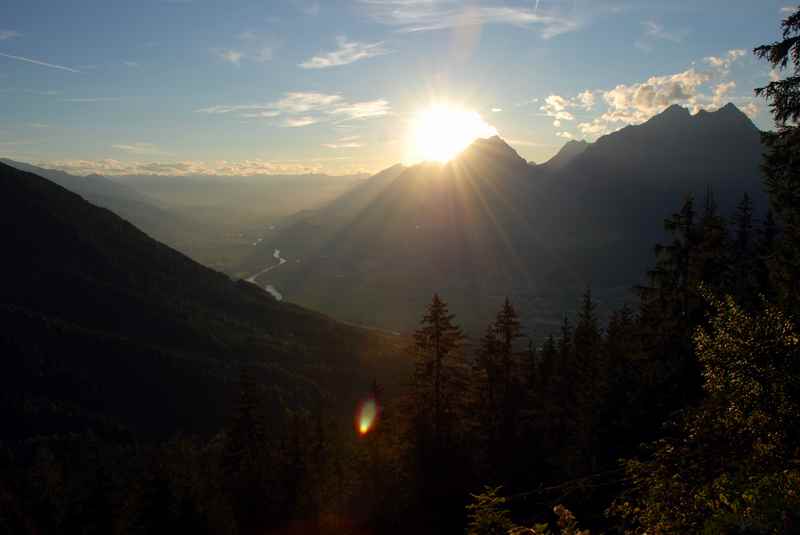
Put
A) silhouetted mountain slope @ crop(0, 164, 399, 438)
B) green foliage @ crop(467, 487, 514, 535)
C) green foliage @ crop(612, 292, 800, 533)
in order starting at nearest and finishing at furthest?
1. green foliage @ crop(612, 292, 800, 533)
2. green foliage @ crop(467, 487, 514, 535)
3. silhouetted mountain slope @ crop(0, 164, 399, 438)

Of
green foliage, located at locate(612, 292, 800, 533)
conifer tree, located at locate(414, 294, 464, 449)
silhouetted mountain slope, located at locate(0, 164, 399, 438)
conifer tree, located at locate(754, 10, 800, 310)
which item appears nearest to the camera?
green foliage, located at locate(612, 292, 800, 533)

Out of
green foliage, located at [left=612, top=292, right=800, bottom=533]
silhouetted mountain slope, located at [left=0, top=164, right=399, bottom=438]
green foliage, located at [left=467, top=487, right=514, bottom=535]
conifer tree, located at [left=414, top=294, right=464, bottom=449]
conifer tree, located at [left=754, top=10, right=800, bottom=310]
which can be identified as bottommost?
silhouetted mountain slope, located at [left=0, top=164, right=399, bottom=438]

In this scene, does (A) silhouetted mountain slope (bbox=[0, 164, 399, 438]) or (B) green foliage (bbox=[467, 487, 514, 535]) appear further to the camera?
(A) silhouetted mountain slope (bbox=[0, 164, 399, 438])

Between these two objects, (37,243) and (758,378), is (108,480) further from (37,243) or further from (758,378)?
(37,243)

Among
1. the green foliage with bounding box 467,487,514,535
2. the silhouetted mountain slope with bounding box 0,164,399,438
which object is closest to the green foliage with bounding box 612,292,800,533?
the green foliage with bounding box 467,487,514,535

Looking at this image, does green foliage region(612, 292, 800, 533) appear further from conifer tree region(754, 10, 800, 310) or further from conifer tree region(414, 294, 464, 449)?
conifer tree region(414, 294, 464, 449)

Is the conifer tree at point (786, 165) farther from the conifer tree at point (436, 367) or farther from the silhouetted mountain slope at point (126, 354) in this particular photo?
the silhouetted mountain slope at point (126, 354)

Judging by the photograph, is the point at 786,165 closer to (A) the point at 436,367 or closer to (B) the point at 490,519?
(B) the point at 490,519

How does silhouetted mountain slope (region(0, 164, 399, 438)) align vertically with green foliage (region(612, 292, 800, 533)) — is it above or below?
below

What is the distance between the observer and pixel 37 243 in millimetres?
199000

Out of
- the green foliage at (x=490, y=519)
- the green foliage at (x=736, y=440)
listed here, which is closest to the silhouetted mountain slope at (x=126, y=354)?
the green foliage at (x=490, y=519)

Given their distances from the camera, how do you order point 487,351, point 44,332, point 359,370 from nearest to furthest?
point 487,351 → point 44,332 → point 359,370

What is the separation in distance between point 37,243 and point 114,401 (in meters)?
106

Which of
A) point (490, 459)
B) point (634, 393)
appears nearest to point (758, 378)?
point (634, 393)
